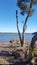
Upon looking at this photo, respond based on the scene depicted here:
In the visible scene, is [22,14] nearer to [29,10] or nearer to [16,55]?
[29,10]

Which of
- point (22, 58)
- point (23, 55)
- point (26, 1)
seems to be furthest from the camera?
point (26, 1)

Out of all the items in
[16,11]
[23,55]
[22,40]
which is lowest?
[22,40]

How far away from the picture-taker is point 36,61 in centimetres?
1664

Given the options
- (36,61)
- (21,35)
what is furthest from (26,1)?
(36,61)

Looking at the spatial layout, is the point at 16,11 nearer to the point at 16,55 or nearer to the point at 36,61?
the point at 16,55

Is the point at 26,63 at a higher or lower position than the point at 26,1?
lower

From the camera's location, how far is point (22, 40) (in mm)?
26219

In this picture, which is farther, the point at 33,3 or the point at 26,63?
the point at 33,3

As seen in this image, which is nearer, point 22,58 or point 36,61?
point 36,61

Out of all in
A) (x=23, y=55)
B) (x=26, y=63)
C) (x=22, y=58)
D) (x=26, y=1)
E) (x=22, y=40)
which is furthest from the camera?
(x=22, y=40)

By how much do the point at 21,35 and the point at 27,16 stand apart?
3269 mm

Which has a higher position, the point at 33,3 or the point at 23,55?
the point at 33,3

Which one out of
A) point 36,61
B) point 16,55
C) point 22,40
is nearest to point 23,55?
point 16,55

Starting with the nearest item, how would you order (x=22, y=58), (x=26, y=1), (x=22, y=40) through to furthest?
(x=22, y=58)
(x=26, y=1)
(x=22, y=40)
